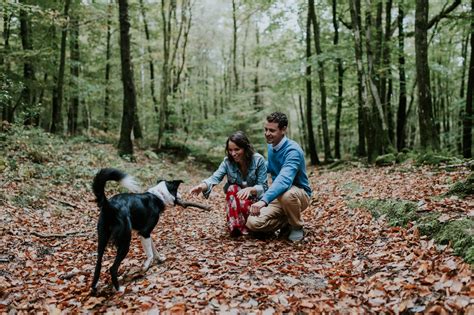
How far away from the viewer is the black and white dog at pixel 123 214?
3478mm

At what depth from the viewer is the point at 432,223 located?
4.14 metres

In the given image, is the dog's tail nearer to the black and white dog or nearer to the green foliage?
the black and white dog

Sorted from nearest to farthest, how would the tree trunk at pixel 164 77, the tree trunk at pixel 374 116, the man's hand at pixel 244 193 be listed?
the man's hand at pixel 244 193, the tree trunk at pixel 374 116, the tree trunk at pixel 164 77

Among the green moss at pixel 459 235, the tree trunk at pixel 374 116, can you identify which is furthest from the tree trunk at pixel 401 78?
the green moss at pixel 459 235

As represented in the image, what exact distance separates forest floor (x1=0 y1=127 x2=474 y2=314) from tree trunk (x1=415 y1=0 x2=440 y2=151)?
8.50 feet

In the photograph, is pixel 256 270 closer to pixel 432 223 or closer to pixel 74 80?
pixel 432 223

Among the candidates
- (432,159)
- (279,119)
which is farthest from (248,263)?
(432,159)

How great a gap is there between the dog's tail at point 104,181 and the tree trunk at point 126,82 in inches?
418

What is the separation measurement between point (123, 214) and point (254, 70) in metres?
21.8

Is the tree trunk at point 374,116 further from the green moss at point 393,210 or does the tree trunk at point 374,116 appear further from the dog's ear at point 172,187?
the dog's ear at point 172,187

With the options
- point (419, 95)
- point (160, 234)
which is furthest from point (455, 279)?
point (419, 95)

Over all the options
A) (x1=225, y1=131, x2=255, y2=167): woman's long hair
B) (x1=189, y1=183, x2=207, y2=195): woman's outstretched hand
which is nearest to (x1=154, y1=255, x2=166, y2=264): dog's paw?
(x1=189, y1=183, x2=207, y2=195): woman's outstretched hand

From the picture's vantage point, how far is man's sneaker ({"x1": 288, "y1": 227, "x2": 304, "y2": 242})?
16.8ft

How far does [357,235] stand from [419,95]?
21.3ft
